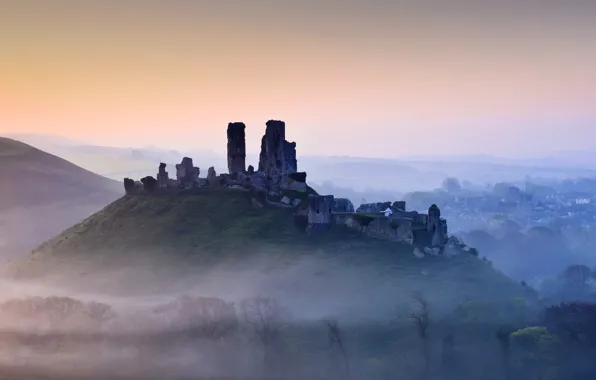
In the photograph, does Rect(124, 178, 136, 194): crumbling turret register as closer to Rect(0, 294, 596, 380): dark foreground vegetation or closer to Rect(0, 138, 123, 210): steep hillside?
Rect(0, 294, 596, 380): dark foreground vegetation

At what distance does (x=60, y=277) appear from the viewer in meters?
49.7

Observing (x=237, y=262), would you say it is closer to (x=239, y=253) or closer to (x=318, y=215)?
(x=239, y=253)

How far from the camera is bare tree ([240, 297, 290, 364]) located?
1635 inches

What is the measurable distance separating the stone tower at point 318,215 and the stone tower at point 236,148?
29.0 ft

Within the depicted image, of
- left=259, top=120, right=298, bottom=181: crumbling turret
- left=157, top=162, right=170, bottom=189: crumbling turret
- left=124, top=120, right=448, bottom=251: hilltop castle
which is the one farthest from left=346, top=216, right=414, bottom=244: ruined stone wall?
left=157, top=162, right=170, bottom=189: crumbling turret

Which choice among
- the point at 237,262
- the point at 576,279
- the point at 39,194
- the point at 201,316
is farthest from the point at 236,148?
the point at 39,194

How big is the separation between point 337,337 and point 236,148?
18.6 metres

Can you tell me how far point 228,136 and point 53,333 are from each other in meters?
19.0

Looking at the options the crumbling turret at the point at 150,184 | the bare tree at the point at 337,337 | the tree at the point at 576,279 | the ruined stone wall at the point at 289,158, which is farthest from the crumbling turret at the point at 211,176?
the tree at the point at 576,279

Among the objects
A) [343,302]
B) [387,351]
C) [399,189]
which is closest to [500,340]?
[387,351]

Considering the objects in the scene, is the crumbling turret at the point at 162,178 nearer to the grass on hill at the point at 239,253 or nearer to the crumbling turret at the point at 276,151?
the grass on hill at the point at 239,253

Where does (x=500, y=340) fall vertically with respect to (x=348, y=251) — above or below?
below

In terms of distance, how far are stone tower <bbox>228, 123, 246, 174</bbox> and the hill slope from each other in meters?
3.17

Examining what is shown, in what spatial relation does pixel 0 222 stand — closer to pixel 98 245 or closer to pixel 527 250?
pixel 98 245
